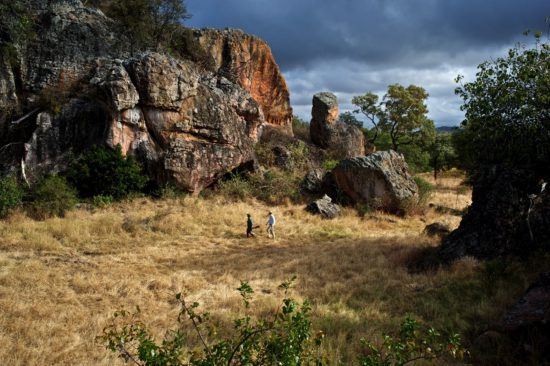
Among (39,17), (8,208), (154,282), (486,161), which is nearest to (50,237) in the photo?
(8,208)

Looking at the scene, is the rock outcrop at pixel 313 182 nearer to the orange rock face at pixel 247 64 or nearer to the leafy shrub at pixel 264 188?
the leafy shrub at pixel 264 188

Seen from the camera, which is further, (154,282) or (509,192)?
(509,192)

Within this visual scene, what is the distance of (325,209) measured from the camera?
2250cm

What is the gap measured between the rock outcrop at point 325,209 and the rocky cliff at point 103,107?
6035 millimetres

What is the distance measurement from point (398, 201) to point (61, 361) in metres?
19.4

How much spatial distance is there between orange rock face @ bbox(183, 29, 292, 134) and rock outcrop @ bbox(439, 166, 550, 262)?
25204 millimetres

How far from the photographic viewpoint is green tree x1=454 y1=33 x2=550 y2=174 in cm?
1184

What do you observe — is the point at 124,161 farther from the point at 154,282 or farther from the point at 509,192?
the point at 509,192

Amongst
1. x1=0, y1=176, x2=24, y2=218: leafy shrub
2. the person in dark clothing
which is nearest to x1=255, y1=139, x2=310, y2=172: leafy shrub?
the person in dark clothing

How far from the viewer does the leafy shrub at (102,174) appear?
21.1m

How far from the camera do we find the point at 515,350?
6910 millimetres

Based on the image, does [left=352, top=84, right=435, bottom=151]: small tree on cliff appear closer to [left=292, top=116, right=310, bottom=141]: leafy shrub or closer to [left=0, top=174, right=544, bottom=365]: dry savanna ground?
[left=292, top=116, right=310, bottom=141]: leafy shrub

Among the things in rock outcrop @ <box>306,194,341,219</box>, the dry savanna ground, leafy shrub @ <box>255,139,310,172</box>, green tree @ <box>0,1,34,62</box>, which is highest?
green tree @ <box>0,1,34,62</box>

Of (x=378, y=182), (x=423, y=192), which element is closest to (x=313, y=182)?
(x=378, y=182)
